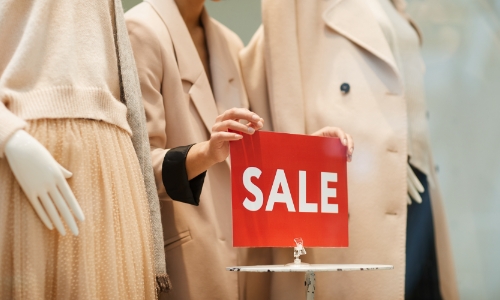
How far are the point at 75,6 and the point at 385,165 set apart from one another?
864mm

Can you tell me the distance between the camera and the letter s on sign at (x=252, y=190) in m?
1.22

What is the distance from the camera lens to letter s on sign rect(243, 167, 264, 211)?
122 centimetres

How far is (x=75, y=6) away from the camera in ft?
3.74

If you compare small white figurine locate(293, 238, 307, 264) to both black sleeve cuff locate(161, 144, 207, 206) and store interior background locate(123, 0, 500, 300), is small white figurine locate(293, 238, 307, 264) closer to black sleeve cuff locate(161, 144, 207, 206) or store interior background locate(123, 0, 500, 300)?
black sleeve cuff locate(161, 144, 207, 206)

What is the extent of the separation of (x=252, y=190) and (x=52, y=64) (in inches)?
17.4

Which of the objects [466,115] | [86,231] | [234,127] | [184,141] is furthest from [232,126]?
[466,115]

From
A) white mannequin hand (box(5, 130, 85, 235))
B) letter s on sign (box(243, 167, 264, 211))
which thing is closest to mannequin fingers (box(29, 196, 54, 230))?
white mannequin hand (box(5, 130, 85, 235))

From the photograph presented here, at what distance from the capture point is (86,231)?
103 cm

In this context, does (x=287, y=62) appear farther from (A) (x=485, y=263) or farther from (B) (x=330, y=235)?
(A) (x=485, y=263)

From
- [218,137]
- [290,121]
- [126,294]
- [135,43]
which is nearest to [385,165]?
[290,121]

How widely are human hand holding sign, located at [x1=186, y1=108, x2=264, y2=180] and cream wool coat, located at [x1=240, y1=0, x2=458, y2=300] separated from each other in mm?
321

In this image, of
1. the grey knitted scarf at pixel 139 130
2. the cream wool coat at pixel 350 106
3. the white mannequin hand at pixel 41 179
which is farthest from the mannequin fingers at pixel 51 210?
the cream wool coat at pixel 350 106

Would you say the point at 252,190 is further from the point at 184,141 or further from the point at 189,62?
the point at 189,62

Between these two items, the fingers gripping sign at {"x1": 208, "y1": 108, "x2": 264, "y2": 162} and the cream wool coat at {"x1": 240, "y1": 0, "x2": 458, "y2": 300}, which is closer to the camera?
the fingers gripping sign at {"x1": 208, "y1": 108, "x2": 264, "y2": 162}
